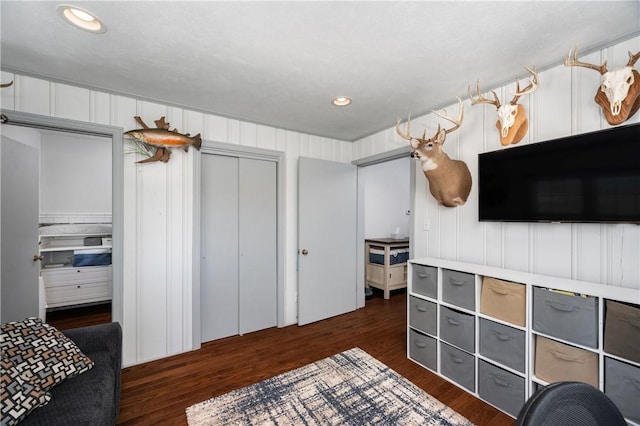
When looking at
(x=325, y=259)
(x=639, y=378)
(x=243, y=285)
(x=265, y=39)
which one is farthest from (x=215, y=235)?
(x=639, y=378)

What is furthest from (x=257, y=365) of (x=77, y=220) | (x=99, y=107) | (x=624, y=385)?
(x=77, y=220)

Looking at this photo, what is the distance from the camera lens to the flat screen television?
1.50m

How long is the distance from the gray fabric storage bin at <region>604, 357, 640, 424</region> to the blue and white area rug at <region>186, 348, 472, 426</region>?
2.61 feet

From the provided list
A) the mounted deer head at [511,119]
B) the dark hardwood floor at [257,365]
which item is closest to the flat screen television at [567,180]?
the mounted deer head at [511,119]

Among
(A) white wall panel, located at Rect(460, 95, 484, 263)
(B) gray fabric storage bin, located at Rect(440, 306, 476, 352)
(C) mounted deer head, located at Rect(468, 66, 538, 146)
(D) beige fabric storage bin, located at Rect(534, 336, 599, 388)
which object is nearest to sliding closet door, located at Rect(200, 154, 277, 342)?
(B) gray fabric storage bin, located at Rect(440, 306, 476, 352)

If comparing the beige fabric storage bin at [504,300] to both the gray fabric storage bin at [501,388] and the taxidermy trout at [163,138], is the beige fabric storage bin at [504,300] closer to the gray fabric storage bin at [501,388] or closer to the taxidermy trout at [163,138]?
the gray fabric storage bin at [501,388]

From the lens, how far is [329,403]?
1.92m

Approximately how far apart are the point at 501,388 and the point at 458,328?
44cm

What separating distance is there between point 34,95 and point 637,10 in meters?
3.98

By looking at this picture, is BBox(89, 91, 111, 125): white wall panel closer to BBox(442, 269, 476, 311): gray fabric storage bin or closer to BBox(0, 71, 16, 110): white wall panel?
BBox(0, 71, 16, 110): white wall panel

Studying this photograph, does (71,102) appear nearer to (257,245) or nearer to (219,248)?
(219,248)

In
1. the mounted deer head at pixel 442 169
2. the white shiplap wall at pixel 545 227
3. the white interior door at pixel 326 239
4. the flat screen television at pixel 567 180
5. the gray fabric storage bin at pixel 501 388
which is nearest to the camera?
the flat screen television at pixel 567 180

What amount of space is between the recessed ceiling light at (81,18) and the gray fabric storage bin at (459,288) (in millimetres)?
2899

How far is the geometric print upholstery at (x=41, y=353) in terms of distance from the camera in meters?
1.28
